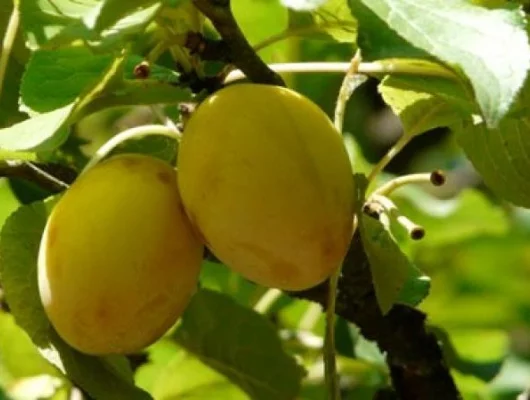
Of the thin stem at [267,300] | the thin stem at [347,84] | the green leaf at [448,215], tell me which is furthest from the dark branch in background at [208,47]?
the green leaf at [448,215]

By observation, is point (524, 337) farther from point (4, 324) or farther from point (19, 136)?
point (19, 136)

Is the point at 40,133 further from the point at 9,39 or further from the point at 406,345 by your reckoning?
the point at 406,345

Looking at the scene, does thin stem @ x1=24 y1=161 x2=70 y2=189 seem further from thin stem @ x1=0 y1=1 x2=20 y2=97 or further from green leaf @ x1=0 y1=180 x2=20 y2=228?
green leaf @ x1=0 y1=180 x2=20 y2=228

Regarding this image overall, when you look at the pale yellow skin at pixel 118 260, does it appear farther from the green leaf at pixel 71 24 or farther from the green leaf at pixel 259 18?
the green leaf at pixel 259 18

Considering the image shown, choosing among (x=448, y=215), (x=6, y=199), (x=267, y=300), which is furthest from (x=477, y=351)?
(x=6, y=199)

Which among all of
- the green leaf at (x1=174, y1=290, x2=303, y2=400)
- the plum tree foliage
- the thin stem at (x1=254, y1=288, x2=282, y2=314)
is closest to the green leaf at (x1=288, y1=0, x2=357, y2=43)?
the plum tree foliage

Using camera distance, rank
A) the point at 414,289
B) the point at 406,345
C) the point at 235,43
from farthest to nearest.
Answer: the point at 406,345, the point at 414,289, the point at 235,43
